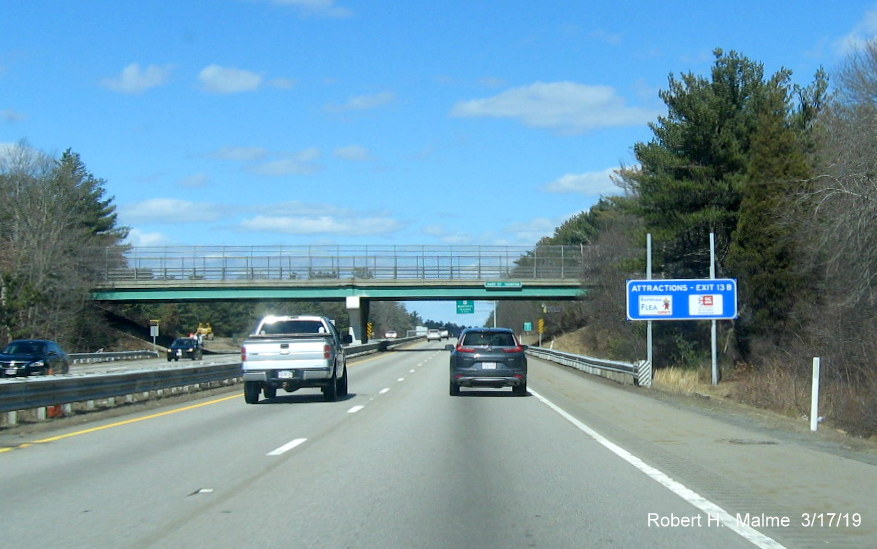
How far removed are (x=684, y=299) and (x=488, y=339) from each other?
12.1m

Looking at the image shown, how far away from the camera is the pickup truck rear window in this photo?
973 inches

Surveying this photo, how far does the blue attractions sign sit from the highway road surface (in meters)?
15.5

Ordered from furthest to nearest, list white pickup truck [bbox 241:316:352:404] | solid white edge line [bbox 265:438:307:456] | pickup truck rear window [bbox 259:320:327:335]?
pickup truck rear window [bbox 259:320:327:335]
white pickup truck [bbox 241:316:352:404]
solid white edge line [bbox 265:438:307:456]

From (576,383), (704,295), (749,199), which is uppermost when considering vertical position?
(749,199)

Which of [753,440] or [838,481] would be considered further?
[753,440]

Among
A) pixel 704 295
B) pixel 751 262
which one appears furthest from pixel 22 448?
pixel 751 262

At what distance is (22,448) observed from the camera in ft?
47.0

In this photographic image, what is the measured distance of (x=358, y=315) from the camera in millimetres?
74562

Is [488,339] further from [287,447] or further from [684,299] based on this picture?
[684,299]

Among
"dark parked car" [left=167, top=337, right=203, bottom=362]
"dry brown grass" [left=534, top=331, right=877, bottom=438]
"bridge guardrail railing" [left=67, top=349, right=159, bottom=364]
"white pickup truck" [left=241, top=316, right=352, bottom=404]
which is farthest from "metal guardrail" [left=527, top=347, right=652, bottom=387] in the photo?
"bridge guardrail railing" [left=67, top=349, right=159, bottom=364]

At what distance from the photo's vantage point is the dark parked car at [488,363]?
984 inches

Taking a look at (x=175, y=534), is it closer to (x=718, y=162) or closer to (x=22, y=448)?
(x=22, y=448)

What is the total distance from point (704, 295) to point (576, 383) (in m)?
5.68

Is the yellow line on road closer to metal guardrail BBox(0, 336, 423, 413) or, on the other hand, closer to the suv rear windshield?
metal guardrail BBox(0, 336, 423, 413)
